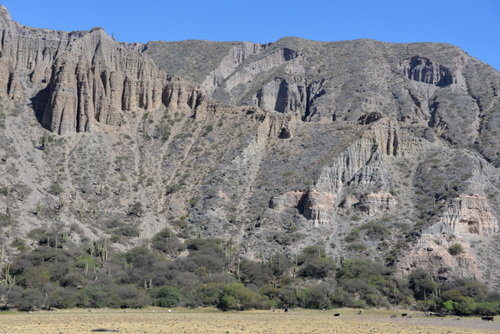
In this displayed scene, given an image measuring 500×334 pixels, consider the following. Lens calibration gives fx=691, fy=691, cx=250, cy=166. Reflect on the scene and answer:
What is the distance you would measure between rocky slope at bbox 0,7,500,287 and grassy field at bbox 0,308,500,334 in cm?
2162

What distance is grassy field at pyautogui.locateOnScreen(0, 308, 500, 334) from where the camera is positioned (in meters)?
47.7

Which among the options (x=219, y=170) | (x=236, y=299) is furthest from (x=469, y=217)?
(x=219, y=170)

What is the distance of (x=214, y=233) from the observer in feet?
315

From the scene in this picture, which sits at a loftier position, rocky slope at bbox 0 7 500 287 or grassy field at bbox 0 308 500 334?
rocky slope at bbox 0 7 500 287

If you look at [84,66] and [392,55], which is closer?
[84,66]

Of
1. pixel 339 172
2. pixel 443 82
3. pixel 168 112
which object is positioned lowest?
pixel 339 172

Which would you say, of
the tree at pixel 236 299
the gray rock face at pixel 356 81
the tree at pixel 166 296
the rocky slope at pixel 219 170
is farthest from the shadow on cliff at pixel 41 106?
the tree at pixel 236 299

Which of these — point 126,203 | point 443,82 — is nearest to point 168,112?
point 126,203

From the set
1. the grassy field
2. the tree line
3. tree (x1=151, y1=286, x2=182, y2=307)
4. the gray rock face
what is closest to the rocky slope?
the tree line

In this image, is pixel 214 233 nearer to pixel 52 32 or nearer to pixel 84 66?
pixel 84 66

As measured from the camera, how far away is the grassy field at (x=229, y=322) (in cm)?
4772

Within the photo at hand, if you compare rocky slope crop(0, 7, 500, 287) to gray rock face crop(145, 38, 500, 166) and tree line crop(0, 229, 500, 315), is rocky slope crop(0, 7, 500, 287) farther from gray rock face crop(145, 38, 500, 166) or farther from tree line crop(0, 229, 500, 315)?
gray rock face crop(145, 38, 500, 166)

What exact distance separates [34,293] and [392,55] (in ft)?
454

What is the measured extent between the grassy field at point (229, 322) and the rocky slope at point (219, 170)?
2162cm
